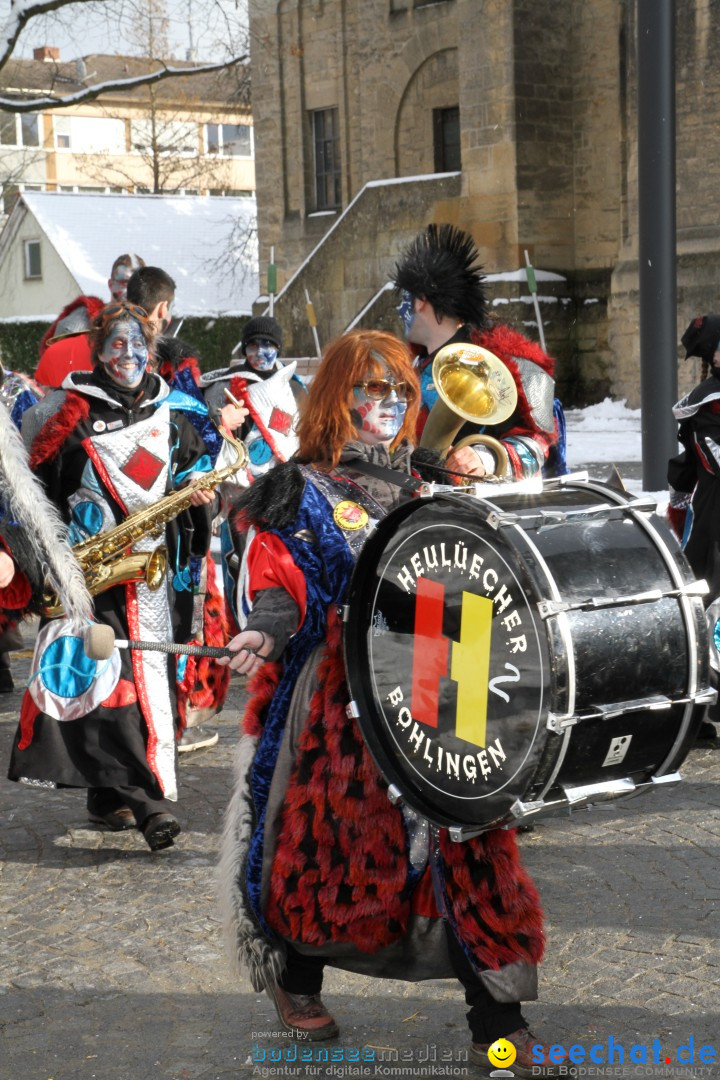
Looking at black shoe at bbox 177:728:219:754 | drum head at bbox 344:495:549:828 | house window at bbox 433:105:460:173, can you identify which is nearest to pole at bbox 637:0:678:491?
black shoe at bbox 177:728:219:754

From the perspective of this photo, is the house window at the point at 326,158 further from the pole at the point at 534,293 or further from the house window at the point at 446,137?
the pole at the point at 534,293

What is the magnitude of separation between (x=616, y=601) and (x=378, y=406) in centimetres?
95

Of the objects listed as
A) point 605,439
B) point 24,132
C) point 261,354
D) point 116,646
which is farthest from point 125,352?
point 24,132

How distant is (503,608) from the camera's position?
117 inches

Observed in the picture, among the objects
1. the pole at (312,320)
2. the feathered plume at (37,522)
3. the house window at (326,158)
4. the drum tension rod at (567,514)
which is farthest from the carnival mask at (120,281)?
the house window at (326,158)

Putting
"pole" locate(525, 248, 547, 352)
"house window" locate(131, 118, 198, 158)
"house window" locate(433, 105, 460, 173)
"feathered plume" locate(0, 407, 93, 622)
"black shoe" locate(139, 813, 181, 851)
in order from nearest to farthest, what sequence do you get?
"feathered plume" locate(0, 407, 93, 622) < "black shoe" locate(139, 813, 181, 851) < "pole" locate(525, 248, 547, 352) < "house window" locate(433, 105, 460, 173) < "house window" locate(131, 118, 198, 158)

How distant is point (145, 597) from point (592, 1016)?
235 cm

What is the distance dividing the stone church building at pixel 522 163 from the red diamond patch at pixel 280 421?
1214cm

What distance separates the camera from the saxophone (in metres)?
5.23

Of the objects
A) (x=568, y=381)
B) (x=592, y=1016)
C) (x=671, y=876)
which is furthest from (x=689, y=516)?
(x=568, y=381)

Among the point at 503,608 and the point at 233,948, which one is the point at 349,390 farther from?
the point at 233,948

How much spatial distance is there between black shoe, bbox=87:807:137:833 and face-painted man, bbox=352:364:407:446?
7.54ft

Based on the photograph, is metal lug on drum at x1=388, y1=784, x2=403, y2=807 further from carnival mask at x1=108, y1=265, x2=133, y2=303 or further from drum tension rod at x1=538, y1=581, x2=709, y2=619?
carnival mask at x1=108, y1=265, x2=133, y2=303

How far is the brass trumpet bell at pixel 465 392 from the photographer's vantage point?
4.67 meters
